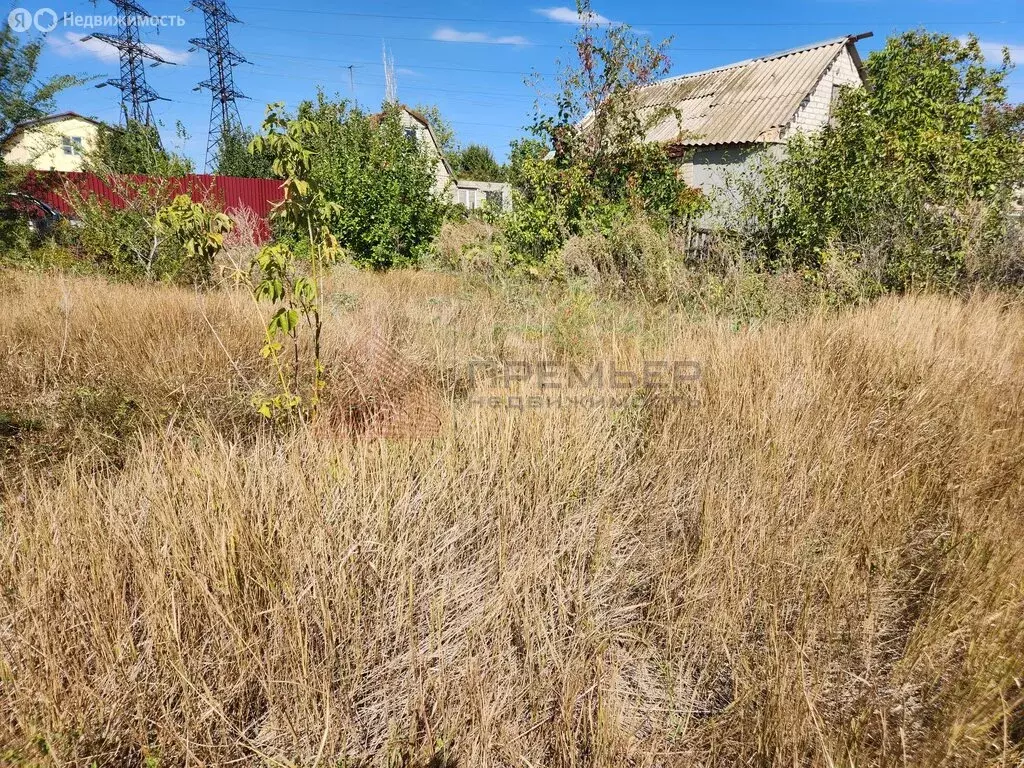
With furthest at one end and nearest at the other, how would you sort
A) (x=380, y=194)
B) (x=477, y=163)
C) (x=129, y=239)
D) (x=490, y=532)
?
(x=477, y=163) < (x=380, y=194) < (x=129, y=239) < (x=490, y=532)

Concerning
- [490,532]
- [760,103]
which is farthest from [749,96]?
[490,532]

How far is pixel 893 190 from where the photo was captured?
554cm

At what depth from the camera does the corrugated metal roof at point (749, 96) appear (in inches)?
567

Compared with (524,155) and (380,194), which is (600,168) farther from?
(380,194)

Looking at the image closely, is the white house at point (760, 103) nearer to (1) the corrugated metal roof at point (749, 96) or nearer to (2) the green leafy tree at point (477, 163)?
(1) the corrugated metal roof at point (749, 96)

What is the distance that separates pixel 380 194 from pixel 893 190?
8.76 metres

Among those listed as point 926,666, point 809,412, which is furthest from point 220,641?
point 809,412

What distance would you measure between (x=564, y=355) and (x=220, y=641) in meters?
3.02

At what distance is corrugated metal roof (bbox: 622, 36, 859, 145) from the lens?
567 inches

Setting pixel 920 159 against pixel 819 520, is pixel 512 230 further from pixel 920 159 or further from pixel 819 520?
pixel 819 520

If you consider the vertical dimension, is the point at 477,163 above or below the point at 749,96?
above

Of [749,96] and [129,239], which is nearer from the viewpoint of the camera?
[129,239]
